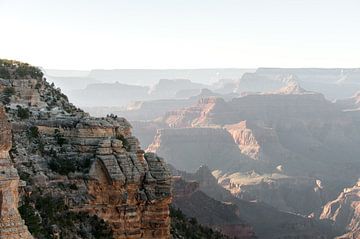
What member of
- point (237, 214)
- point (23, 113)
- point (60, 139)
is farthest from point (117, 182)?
point (237, 214)

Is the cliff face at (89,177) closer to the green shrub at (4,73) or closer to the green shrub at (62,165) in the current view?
the green shrub at (62,165)

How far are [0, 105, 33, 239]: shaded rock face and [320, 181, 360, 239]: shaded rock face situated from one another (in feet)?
512

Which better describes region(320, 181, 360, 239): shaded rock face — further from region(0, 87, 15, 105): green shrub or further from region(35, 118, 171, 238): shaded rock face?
region(35, 118, 171, 238): shaded rock face

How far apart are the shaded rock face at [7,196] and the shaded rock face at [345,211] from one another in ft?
512

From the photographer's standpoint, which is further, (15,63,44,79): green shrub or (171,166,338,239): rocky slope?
(171,166,338,239): rocky slope

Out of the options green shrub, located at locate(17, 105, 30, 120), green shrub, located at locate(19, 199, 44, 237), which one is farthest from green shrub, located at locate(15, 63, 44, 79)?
green shrub, located at locate(19, 199, 44, 237)

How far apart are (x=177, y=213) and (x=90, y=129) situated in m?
15.7

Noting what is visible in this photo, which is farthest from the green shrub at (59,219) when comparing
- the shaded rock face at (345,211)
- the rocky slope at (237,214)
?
the shaded rock face at (345,211)

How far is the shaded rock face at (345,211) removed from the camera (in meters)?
172

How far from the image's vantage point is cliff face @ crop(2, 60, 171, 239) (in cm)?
3028

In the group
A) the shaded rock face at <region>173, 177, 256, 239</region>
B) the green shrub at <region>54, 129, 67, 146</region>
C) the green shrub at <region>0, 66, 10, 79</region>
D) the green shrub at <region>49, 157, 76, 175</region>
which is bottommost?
the shaded rock face at <region>173, 177, 256, 239</region>

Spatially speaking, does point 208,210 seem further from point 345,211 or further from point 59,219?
point 59,219

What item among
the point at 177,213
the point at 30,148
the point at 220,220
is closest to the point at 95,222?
the point at 30,148

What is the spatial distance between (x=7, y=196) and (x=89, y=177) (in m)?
12.2
